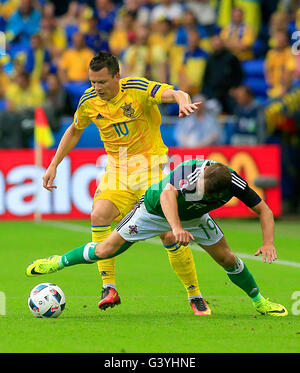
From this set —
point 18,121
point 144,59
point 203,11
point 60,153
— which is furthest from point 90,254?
point 203,11

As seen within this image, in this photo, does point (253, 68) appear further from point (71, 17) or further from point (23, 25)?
point (23, 25)

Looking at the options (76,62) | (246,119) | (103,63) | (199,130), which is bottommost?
(199,130)

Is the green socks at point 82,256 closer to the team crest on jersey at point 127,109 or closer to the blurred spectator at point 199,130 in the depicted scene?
the team crest on jersey at point 127,109

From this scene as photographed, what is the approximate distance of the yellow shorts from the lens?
7.41 meters

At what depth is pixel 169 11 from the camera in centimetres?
1831

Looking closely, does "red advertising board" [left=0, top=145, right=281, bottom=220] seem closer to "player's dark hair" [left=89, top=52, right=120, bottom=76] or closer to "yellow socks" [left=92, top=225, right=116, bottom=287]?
"yellow socks" [left=92, top=225, right=116, bottom=287]

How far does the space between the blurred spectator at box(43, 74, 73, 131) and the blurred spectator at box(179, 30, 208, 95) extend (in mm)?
2349

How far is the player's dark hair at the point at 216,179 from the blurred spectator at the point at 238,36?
1200 cm

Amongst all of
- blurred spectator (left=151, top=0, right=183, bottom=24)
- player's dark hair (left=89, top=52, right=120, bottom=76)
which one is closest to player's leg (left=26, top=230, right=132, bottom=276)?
player's dark hair (left=89, top=52, right=120, bottom=76)

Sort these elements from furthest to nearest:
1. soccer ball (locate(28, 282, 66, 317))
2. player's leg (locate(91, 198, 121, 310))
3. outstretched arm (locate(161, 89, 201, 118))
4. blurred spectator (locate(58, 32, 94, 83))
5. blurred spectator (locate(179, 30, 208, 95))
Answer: blurred spectator (locate(58, 32, 94, 83))
blurred spectator (locate(179, 30, 208, 95))
player's leg (locate(91, 198, 121, 310))
soccer ball (locate(28, 282, 66, 317))
outstretched arm (locate(161, 89, 201, 118))

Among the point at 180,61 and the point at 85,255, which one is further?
the point at 180,61

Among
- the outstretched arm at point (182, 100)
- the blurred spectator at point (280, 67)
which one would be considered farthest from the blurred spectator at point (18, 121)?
the outstretched arm at point (182, 100)

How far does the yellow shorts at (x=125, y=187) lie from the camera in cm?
741

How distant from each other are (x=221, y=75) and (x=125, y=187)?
9283 mm
